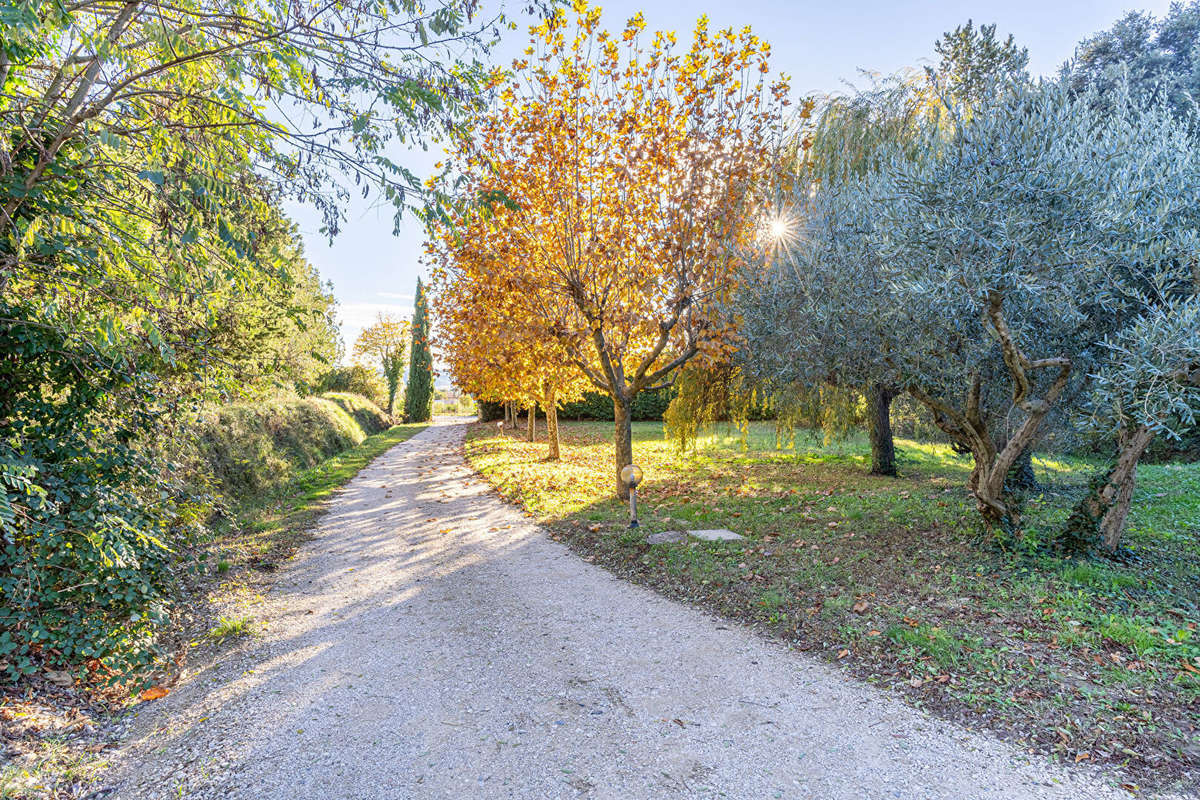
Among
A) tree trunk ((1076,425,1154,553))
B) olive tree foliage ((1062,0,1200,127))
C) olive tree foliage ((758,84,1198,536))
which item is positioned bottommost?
tree trunk ((1076,425,1154,553))

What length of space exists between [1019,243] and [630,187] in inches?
208

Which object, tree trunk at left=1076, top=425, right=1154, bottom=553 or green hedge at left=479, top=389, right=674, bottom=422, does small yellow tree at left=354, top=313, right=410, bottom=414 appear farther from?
tree trunk at left=1076, top=425, right=1154, bottom=553

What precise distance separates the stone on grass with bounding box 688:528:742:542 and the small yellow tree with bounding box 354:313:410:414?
119 ft

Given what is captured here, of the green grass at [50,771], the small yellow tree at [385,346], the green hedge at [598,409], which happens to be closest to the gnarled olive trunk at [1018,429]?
the green grass at [50,771]

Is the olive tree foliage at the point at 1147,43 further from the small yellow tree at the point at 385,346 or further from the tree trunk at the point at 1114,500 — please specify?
the small yellow tree at the point at 385,346

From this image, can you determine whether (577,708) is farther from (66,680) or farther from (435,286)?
(435,286)

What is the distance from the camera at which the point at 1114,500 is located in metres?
5.82

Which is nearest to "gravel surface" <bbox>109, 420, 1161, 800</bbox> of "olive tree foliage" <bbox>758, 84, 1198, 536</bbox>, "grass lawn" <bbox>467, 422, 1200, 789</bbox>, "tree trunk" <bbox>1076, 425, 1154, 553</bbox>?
"grass lawn" <bbox>467, 422, 1200, 789</bbox>

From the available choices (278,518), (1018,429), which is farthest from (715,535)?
(278,518)

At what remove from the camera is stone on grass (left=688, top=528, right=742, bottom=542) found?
7.25 metres

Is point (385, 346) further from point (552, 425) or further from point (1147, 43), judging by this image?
point (1147, 43)

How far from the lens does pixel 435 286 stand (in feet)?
38.9

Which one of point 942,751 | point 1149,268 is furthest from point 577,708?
point 1149,268

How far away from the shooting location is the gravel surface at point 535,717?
Result: 2.86 m
